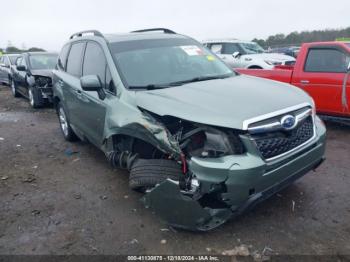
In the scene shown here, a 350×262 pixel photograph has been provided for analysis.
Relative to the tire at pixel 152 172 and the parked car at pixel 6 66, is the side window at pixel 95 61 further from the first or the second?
the parked car at pixel 6 66

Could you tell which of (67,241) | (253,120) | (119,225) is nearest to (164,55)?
(253,120)

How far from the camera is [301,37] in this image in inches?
1483

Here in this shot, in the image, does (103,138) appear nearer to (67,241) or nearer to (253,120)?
(67,241)

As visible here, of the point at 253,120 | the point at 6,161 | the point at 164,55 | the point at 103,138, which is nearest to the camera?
the point at 253,120

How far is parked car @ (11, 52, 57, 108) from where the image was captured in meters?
9.27

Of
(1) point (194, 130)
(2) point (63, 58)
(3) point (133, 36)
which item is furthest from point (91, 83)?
Result: (2) point (63, 58)

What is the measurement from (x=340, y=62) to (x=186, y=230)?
14.7 feet

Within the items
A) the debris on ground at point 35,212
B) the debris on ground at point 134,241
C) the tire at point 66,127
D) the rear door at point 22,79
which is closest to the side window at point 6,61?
the rear door at point 22,79

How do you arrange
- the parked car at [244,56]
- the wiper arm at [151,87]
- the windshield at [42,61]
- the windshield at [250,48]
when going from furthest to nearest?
the windshield at [250,48] < the parked car at [244,56] < the windshield at [42,61] < the wiper arm at [151,87]

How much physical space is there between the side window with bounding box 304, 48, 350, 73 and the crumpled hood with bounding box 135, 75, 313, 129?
2.70 meters

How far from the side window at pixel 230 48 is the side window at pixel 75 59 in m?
8.28

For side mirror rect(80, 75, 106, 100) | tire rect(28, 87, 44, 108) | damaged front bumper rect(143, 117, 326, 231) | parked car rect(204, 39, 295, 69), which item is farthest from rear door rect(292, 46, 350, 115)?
tire rect(28, 87, 44, 108)

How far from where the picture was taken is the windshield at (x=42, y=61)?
1000 centimetres

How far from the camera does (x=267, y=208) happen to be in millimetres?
3541
